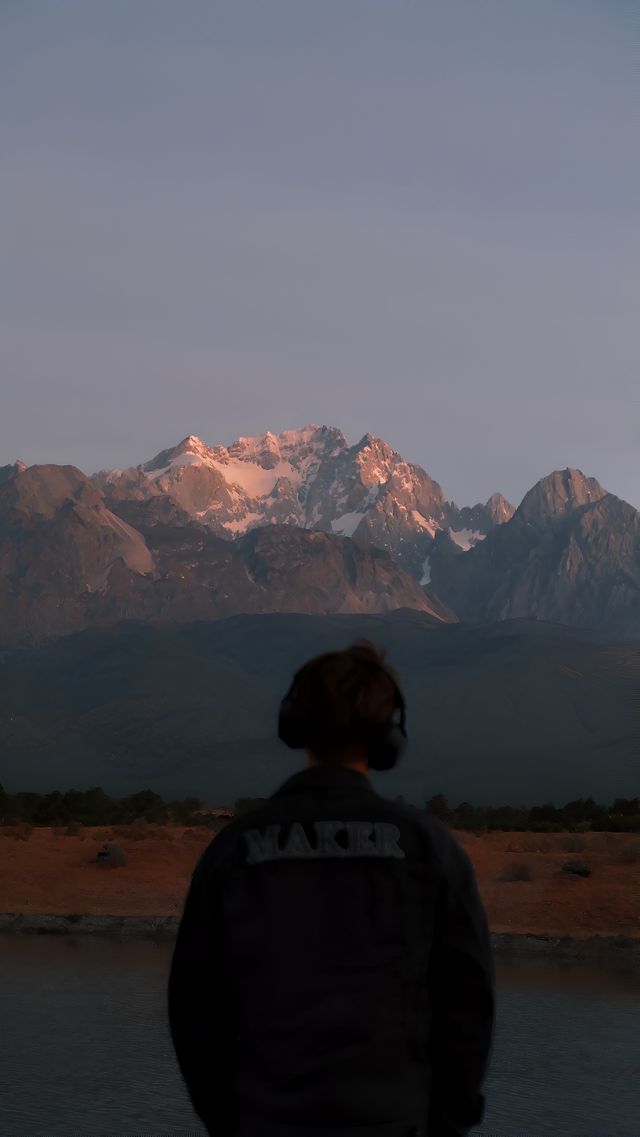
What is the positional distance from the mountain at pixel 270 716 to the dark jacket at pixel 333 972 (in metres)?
94.9

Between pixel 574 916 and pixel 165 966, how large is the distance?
37.4ft

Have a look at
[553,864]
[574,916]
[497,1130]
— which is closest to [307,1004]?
[497,1130]

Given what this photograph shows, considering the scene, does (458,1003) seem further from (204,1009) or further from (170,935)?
(170,935)

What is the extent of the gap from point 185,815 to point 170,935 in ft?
70.9

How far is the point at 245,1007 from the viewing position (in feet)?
11.8

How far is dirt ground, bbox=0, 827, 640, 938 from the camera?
30766 millimetres

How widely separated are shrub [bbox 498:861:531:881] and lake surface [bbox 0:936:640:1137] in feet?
35.9

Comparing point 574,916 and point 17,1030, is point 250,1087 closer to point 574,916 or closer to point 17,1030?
point 17,1030

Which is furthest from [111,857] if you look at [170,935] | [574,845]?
[574,845]

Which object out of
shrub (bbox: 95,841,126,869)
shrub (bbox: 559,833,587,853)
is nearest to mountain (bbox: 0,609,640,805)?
shrub (bbox: 559,833,587,853)

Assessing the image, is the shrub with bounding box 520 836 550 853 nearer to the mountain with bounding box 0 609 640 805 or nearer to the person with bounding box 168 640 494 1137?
the person with bounding box 168 640 494 1137

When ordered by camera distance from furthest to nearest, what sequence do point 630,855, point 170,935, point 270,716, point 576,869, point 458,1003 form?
point 270,716
point 630,855
point 576,869
point 170,935
point 458,1003

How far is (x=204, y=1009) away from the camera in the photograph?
3.69 m

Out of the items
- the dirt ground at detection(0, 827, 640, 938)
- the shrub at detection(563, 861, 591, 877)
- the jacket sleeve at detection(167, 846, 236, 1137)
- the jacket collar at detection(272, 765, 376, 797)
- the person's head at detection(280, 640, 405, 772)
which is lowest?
the dirt ground at detection(0, 827, 640, 938)
